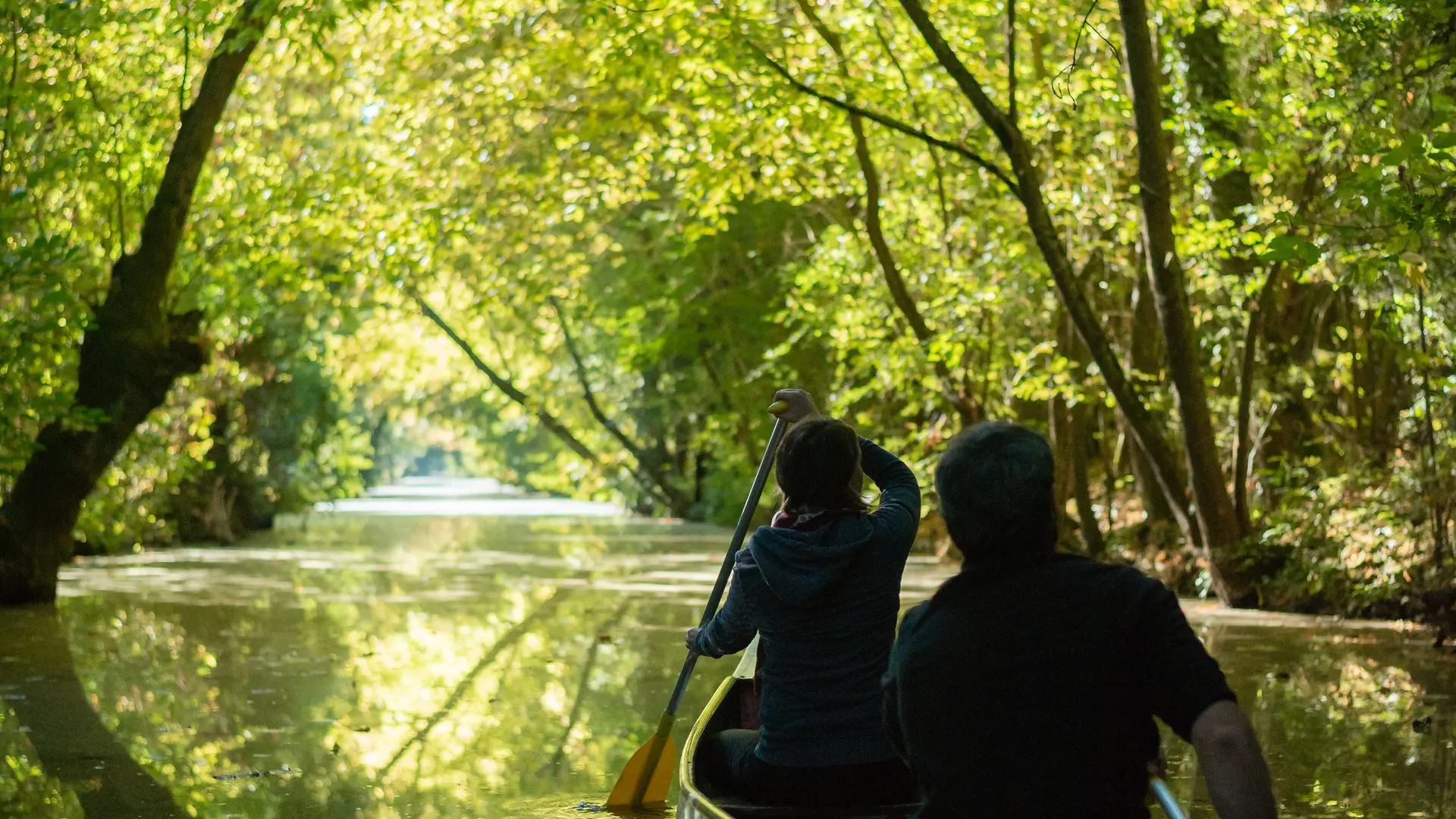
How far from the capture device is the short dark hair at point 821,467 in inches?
149

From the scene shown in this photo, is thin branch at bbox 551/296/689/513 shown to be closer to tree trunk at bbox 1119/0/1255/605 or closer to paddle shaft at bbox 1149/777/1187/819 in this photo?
tree trunk at bbox 1119/0/1255/605

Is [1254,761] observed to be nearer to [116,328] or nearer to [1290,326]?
[116,328]

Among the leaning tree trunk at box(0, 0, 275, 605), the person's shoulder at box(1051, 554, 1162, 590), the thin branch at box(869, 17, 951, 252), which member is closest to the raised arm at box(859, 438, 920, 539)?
the person's shoulder at box(1051, 554, 1162, 590)

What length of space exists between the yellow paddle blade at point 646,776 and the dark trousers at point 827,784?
1.82 m

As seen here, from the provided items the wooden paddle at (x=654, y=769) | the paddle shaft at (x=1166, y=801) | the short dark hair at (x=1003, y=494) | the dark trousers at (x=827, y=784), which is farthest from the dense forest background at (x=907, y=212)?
the short dark hair at (x=1003, y=494)

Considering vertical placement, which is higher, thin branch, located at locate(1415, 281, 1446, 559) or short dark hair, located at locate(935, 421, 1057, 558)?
short dark hair, located at locate(935, 421, 1057, 558)

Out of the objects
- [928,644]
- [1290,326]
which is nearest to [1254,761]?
[928,644]

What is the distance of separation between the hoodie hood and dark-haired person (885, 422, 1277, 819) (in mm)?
1098

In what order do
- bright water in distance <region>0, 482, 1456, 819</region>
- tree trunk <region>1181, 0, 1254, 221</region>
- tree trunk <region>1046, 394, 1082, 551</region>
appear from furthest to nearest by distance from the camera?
tree trunk <region>1046, 394, 1082, 551</region>, tree trunk <region>1181, 0, 1254, 221</region>, bright water in distance <region>0, 482, 1456, 819</region>

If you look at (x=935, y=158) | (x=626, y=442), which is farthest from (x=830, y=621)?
(x=626, y=442)

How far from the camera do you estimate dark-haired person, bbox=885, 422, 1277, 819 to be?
2.39m

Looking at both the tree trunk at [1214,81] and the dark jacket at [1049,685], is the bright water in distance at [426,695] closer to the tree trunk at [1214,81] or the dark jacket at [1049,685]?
the dark jacket at [1049,685]

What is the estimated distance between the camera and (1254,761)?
7.50ft

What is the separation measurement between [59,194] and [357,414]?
33.1m
